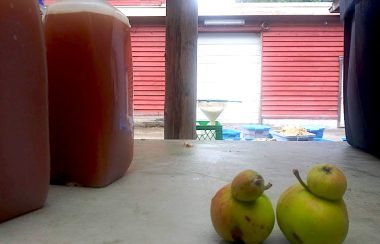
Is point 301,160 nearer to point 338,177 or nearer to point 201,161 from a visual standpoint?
point 201,161

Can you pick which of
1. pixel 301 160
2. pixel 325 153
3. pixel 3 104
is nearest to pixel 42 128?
pixel 3 104

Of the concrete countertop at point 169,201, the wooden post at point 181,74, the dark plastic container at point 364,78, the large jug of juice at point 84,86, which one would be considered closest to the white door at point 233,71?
the wooden post at point 181,74

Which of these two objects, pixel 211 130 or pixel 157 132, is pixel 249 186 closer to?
pixel 211 130

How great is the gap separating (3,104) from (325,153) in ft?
3.17

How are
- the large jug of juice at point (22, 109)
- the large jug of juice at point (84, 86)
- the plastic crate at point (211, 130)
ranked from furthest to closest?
1. the plastic crate at point (211, 130)
2. the large jug of juice at point (84, 86)
3. the large jug of juice at point (22, 109)

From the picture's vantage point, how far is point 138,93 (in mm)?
7180

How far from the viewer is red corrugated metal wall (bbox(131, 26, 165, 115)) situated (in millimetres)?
7070

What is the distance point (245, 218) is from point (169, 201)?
240mm

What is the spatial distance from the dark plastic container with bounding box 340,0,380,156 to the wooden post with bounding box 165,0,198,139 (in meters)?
0.70

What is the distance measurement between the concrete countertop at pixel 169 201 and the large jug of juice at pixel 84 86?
0.06 m

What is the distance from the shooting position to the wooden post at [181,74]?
1.71 metres

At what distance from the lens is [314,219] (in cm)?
37

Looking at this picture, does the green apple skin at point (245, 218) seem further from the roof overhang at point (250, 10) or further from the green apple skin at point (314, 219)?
the roof overhang at point (250, 10)

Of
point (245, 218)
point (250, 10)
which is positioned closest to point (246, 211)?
point (245, 218)
